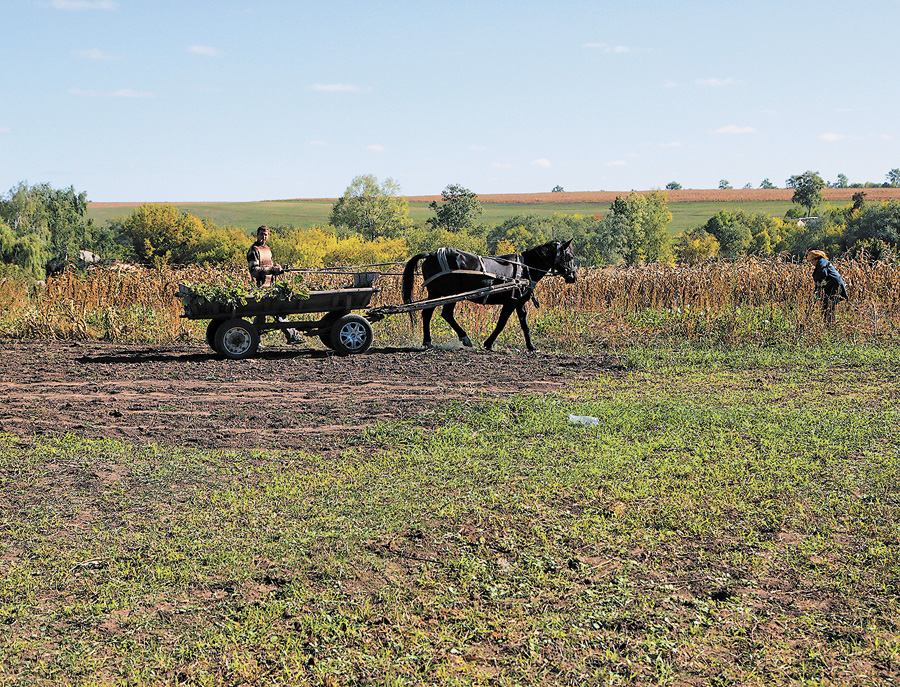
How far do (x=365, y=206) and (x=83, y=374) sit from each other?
8345 cm

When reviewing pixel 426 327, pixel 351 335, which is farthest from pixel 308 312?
pixel 426 327

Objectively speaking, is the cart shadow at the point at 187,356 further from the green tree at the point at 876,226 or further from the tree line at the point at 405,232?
the green tree at the point at 876,226

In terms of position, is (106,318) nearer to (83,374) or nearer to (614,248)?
(83,374)

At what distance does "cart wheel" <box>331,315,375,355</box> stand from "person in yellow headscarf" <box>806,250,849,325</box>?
8.91m

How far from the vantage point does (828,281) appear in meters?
16.0

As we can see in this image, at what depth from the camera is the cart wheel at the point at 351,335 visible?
1334 cm

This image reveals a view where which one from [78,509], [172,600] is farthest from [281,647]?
[78,509]

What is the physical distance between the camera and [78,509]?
6.01 m

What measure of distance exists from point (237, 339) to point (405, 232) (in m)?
80.0

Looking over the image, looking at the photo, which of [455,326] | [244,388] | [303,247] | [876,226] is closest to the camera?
[244,388]

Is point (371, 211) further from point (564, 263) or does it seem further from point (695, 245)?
point (564, 263)

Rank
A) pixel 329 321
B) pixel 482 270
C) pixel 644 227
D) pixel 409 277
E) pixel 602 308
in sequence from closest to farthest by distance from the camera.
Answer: pixel 329 321 < pixel 409 277 < pixel 482 270 < pixel 602 308 < pixel 644 227

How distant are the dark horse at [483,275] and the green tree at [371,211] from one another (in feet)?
256

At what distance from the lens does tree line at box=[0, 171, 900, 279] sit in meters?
67.9
